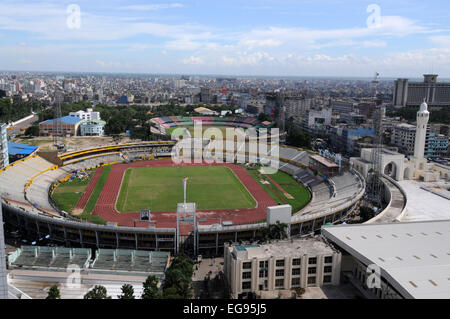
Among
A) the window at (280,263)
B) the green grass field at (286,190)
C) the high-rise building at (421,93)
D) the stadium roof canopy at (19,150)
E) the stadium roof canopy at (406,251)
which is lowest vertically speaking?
the green grass field at (286,190)

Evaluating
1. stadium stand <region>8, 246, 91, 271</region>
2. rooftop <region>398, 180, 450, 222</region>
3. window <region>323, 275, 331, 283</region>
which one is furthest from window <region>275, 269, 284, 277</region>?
rooftop <region>398, 180, 450, 222</region>

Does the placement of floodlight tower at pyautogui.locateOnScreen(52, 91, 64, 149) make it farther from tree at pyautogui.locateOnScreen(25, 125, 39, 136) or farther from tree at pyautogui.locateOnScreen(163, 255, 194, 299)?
tree at pyautogui.locateOnScreen(163, 255, 194, 299)

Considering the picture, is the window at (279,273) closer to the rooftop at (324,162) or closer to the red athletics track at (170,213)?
the red athletics track at (170,213)

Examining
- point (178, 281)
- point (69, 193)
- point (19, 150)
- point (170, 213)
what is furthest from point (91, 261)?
point (19, 150)

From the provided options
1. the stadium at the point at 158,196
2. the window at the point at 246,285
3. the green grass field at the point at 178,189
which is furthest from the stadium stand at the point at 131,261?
the green grass field at the point at 178,189

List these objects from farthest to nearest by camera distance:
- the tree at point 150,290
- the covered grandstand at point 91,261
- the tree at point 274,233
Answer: the tree at point 274,233, the covered grandstand at point 91,261, the tree at point 150,290
